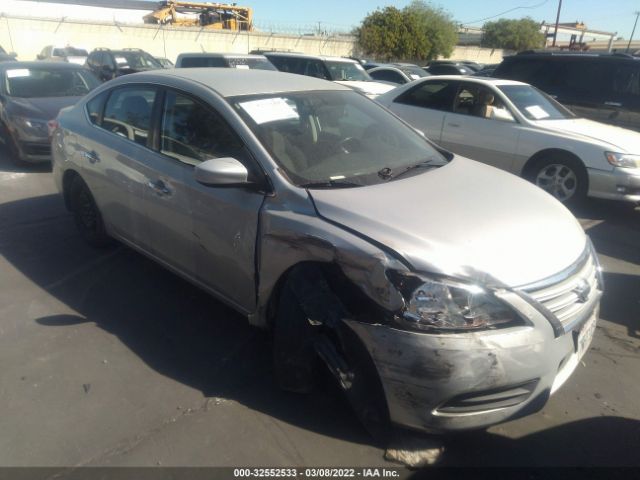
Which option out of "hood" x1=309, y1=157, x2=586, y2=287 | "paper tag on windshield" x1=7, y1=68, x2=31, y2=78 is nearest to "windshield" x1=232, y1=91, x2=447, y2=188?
"hood" x1=309, y1=157, x2=586, y2=287

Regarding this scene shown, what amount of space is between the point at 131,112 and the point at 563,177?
16.6 feet

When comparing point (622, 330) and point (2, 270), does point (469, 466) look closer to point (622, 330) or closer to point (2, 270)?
point (622, 330)

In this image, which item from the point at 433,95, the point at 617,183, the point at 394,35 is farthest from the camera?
the point at 394,35

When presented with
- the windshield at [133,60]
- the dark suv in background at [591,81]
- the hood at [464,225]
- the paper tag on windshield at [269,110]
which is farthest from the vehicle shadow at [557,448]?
the windshield at [133,60]

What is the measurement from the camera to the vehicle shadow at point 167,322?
2826mm

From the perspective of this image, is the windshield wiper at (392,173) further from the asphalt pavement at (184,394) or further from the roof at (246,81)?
the asphalt pavement at (184,394)

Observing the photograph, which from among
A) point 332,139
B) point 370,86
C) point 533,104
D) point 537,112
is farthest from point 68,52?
point 332,139

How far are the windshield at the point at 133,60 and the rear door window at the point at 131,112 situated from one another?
1446cm

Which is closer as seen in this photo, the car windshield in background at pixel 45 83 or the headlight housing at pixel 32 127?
the headlight housing at pixel 32 127

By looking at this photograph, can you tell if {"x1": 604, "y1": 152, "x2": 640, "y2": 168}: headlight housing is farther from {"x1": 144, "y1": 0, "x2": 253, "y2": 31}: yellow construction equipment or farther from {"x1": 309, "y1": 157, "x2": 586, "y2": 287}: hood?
{"x1": 144, "y1": 0, "x2": 253, "y2": 31}: yellow construction equipment

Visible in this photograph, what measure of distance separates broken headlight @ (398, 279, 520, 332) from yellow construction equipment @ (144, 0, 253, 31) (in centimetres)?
3780

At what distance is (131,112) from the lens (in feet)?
12.9

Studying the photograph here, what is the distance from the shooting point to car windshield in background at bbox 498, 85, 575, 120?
672cm

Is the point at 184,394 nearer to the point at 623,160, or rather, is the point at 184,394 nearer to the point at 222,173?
the point at 222,173
